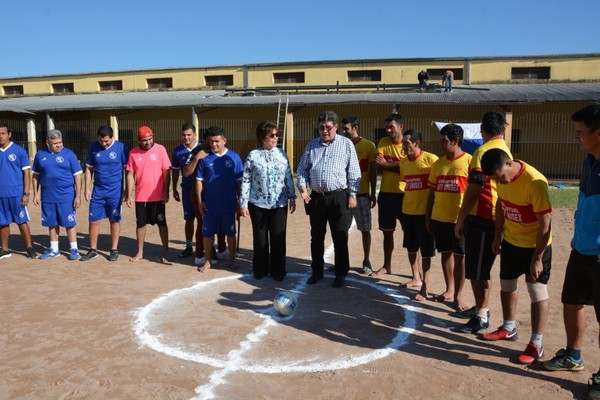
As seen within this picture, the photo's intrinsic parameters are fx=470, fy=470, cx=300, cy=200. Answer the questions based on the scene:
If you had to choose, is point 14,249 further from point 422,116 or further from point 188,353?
point 422,116

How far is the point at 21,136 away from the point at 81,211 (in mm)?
18089

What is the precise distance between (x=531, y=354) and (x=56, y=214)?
6.38 m

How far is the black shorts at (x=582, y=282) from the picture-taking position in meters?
3.27

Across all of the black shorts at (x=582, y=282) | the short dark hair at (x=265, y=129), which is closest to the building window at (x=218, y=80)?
the short dark hair at (x=265, y=129)

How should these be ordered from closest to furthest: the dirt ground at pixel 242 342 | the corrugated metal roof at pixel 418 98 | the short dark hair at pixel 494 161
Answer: the dirt ground at pixel 242 342, the short dark hair at pixel 494 161, the corrugated metal roof at pixel 418 98

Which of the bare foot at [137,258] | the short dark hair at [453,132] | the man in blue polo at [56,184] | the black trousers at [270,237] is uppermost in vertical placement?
the short dark hair at [453,132]

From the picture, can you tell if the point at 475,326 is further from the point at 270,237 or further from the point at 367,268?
the point at 270,237

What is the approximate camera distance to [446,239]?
16.4ft

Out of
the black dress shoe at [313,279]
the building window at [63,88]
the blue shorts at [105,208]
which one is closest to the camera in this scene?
the black dress shoe at [313,279]

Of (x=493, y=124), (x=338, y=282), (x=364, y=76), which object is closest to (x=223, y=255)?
(x=338, y=282)

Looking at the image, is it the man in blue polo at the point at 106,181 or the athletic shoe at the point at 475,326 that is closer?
the athletic shoe at the point at 475,326

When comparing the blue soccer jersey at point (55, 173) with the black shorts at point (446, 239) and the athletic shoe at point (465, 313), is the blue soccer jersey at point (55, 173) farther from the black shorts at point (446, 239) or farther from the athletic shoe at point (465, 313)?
the athletic shoe at point (465, 313)

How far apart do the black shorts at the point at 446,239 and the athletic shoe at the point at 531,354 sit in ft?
4.18

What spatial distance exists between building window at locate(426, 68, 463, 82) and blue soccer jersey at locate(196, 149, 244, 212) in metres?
21.6
